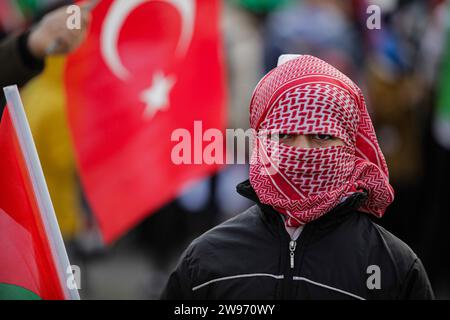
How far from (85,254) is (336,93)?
6.45 m

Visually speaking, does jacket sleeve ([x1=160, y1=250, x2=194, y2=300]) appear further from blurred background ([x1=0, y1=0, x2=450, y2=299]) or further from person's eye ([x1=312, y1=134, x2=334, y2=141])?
blurred background ([x1=0, y1=0, x2=450, y2=299])

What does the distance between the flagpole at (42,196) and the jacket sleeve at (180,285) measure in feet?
0.99

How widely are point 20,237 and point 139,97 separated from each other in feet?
7.39

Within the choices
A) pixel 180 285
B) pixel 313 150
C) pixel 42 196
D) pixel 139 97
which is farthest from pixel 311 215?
pixel 139 97

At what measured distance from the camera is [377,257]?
3.38 metres

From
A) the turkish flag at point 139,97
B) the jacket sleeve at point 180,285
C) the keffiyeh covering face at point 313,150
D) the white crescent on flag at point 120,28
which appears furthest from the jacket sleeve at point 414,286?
the white crescent on flag at point 120,28

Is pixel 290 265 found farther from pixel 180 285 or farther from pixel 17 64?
pixel 17 64

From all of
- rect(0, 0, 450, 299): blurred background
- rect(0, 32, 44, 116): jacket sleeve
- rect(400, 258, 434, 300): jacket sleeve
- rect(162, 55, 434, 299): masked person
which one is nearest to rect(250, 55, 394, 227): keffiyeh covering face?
rect(162, 55, 434, 299): masked person

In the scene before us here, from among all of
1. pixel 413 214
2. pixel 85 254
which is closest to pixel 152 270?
pixel 85 254

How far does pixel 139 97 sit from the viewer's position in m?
5.73

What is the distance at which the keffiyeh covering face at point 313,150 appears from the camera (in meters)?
3.41

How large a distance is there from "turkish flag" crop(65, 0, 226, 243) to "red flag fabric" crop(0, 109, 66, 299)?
6.00ft
